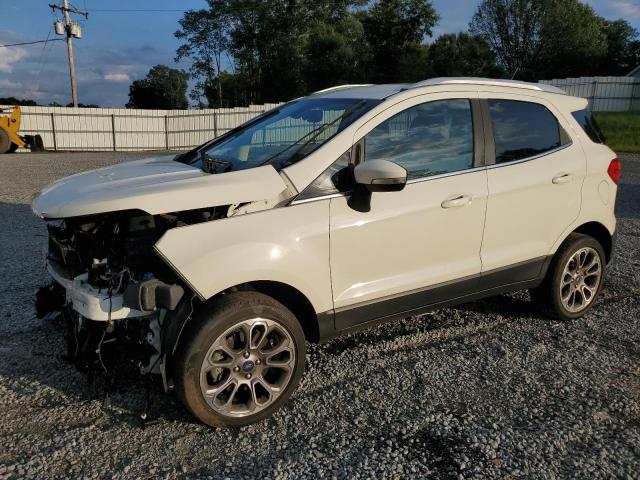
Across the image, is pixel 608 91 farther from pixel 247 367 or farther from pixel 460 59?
pixel 247 367

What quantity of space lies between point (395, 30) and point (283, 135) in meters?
50.1

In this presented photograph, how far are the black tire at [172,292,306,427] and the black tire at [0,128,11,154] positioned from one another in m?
21.7

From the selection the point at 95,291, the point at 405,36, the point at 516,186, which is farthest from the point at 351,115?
the point at 405,36

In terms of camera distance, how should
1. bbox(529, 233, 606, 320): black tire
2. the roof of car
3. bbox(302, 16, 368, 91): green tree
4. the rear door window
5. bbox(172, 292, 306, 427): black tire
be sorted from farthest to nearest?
bbox(302, 16, 368, 91): green tree
bbox(529, 233, 606, 320): black tire
the rear door window
the roof of car
bbox(172, 292, 306, 427): black tire

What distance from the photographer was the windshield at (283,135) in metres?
3.38

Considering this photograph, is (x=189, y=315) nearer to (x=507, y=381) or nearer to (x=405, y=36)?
(x=507, y=381)

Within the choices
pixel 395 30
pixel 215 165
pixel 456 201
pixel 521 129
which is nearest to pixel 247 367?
pixel 215 165

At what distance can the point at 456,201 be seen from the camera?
3545mm

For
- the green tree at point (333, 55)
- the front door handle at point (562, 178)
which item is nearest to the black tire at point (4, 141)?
the front door handle at point (562, 178)

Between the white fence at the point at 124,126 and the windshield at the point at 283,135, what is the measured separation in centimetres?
2338

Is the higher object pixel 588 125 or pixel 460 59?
pixel 460 59

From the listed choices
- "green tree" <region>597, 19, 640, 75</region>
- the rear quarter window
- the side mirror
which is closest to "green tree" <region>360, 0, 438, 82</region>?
"green tree" <region>597, 19, 640, 75</region>

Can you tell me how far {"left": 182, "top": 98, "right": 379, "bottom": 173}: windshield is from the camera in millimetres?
3379

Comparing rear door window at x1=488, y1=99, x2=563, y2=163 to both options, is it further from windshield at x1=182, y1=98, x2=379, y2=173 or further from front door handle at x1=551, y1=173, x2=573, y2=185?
windshield at x1=182, y1=98, x2=379, y2=173
